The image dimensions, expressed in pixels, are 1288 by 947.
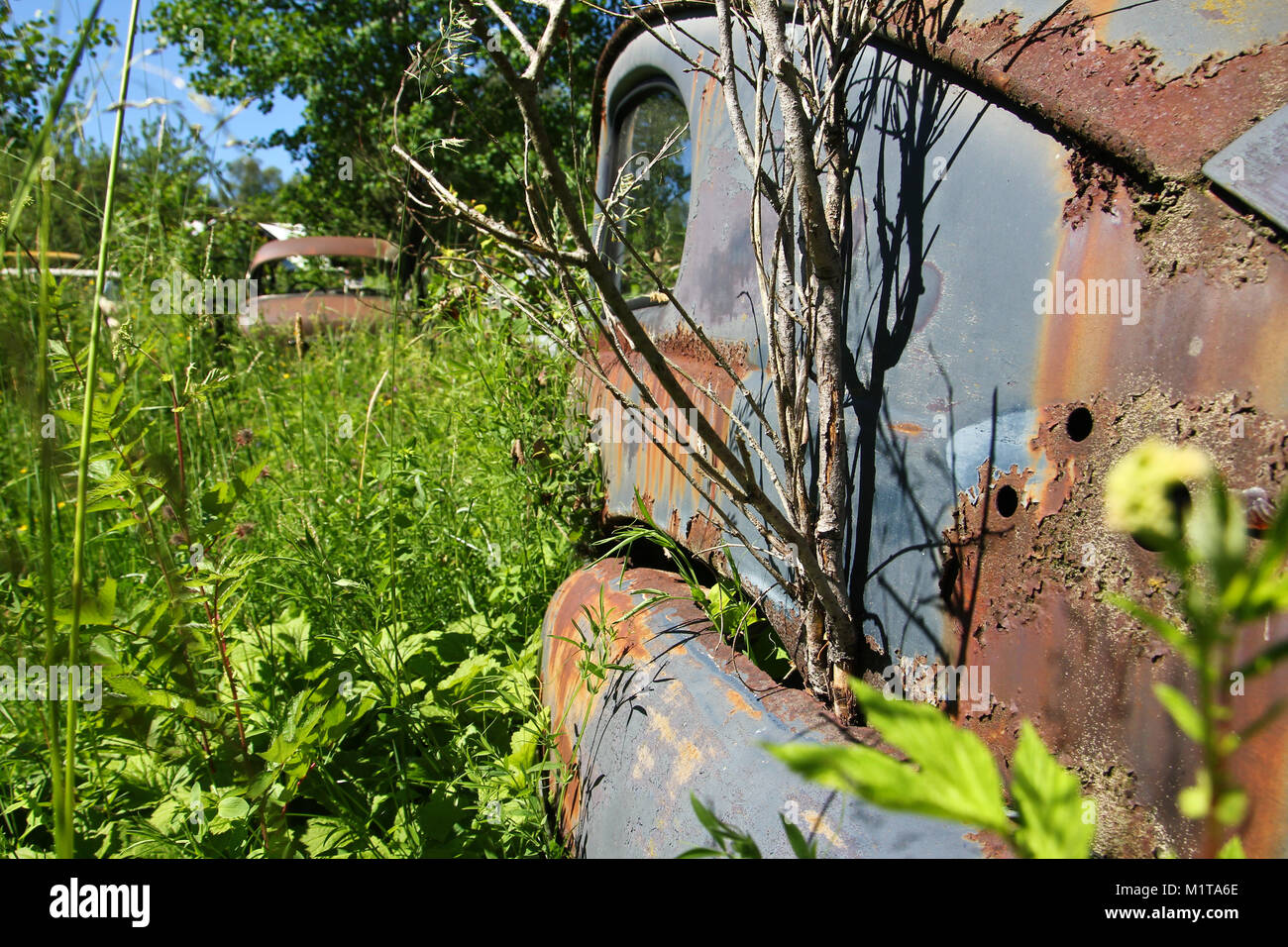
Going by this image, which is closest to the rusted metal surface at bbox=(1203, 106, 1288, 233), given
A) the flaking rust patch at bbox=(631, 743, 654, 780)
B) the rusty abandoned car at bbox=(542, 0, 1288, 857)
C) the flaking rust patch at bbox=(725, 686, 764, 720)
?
the rusty abandoned car at bbox=(542, 0, 1288, 857)

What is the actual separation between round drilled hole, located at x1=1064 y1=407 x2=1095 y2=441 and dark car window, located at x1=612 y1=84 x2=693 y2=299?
165 centimetres

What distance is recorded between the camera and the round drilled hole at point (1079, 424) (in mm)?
933

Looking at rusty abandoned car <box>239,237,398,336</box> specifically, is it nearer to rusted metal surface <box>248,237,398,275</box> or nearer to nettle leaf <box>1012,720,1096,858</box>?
rusted metal surface <box>248,237,398,275</box>

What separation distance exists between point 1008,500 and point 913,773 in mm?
753

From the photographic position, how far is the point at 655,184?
2711mm

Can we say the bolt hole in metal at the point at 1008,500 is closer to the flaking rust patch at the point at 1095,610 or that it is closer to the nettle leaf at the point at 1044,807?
the flaking rust patch at the point at 1095,610

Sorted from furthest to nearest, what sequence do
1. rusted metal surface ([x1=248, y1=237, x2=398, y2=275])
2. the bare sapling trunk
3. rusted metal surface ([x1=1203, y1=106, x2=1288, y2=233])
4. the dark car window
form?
1. rusted metal surface ([x1=248, y1=237, x2=398, y2=275])
2. the dark car window
3. the bare sapling trunk
4. rusted metal surface ([x1=1203, y1=106, x2=1288, y2=233])

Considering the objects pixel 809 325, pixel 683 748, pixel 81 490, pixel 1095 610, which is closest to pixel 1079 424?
pixel 1095 610

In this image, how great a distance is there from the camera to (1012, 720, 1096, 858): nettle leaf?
0.41 meters

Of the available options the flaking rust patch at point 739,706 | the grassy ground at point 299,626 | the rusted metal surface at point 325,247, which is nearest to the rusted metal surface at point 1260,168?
the flaking rust patch at point 739,706

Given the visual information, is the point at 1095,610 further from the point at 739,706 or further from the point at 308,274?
the point at 308,274

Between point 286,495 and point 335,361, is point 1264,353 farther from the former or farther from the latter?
point 335,361
